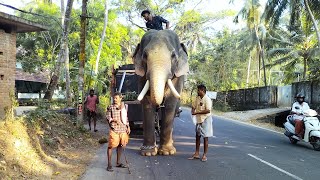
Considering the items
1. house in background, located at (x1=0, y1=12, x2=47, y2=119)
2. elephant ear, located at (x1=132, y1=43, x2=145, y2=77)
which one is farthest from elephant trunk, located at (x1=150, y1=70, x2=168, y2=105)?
house in background, located at (x1=0, y1=12, x2=47, y2=119)

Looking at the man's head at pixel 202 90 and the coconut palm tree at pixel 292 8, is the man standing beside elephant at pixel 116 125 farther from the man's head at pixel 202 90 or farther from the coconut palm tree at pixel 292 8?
the coconut palm tree at pixel 292 8

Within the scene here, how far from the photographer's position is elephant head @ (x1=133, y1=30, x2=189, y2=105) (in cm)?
850

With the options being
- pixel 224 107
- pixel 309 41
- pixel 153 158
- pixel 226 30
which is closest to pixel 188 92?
pixel 226 30

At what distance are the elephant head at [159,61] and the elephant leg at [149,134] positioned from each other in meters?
0.83

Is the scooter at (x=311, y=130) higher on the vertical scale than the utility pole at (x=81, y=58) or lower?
lower

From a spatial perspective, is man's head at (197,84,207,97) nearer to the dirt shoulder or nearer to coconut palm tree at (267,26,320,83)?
the dirt shoulder

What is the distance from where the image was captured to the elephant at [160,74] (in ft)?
28.9

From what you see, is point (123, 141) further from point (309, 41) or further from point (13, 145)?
point (309, 41)

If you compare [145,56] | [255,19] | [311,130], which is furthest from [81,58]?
[255,19]

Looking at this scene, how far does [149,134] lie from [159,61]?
1910 millimetres

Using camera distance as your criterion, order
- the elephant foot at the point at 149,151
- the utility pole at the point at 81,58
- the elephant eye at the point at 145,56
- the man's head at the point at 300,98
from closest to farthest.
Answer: the elephant eye at the point at 145,56
the elephant foot at the point at 149,151
the man's head at the point at 300,98
the utility pole at the point at 81,58

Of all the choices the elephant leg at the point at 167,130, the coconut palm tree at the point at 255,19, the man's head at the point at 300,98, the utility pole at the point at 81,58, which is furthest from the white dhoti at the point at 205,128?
the coconut palm tree at the point at 255,19

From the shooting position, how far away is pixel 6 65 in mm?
13250

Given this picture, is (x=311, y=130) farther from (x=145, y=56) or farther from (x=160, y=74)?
(x=145, y=56)
